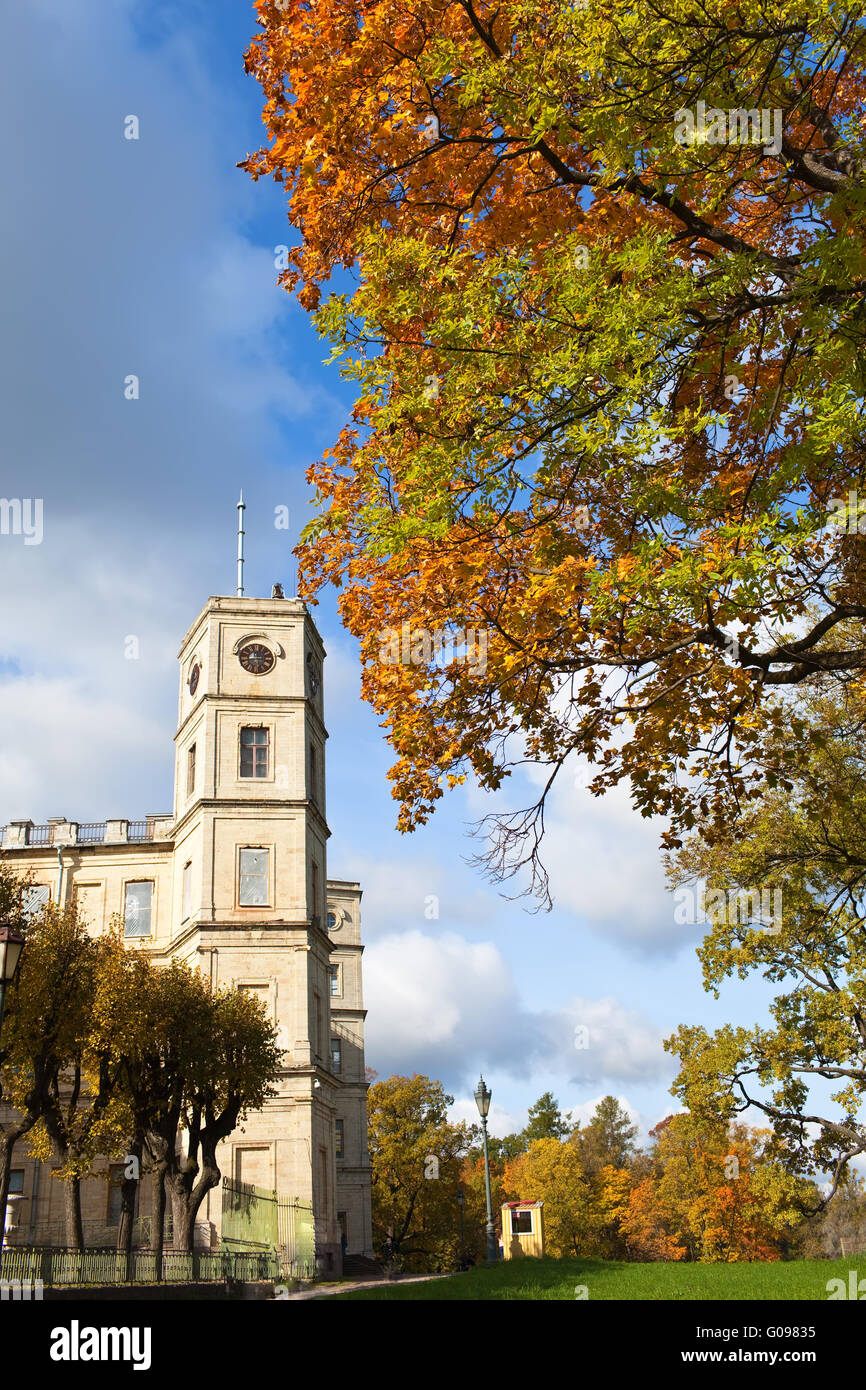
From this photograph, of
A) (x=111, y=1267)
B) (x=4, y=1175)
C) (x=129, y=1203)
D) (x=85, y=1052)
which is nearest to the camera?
(x=4, y=1175)

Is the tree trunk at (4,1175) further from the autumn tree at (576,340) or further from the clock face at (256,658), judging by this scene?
the clock face at (256,658)

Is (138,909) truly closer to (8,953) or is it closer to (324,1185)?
(324,1185)

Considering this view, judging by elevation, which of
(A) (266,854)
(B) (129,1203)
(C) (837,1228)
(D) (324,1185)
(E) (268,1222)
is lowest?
(C) (837,1228)

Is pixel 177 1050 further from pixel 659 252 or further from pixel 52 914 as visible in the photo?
pixel 659 252

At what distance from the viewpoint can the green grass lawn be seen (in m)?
12.9

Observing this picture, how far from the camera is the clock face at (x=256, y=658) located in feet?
135

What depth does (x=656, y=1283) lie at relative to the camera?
15.5 meters

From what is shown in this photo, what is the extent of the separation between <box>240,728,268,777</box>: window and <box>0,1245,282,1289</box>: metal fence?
17.1m

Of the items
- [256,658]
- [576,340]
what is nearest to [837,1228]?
[256,658]

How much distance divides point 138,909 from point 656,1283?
107 ft

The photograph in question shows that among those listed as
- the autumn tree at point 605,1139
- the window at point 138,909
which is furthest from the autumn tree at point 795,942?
the autumn tree at point 605,1139

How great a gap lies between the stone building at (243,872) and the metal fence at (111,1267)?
8994 millimetres

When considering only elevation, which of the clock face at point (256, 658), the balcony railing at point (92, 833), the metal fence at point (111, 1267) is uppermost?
the clock face at point (256, 658)
